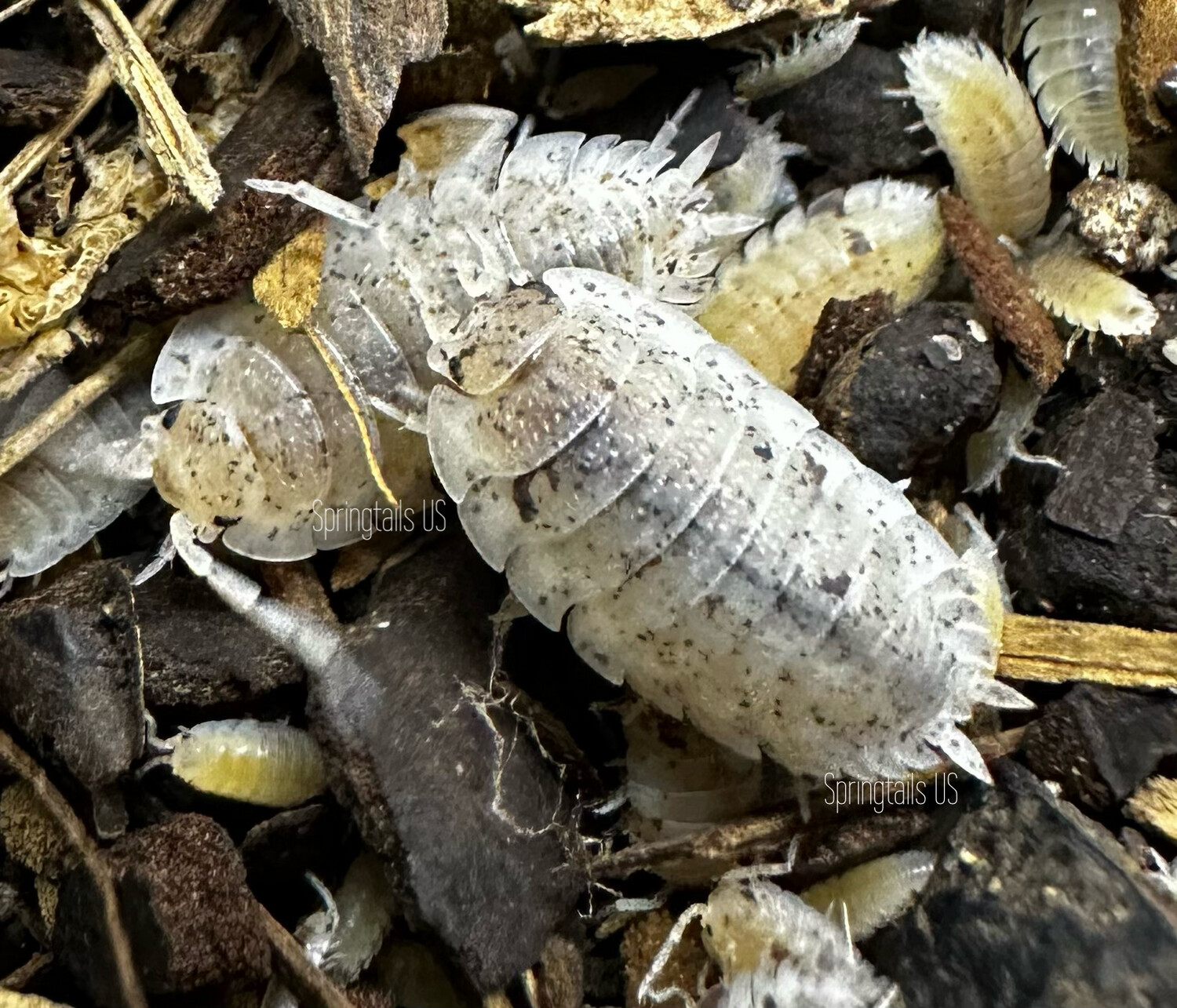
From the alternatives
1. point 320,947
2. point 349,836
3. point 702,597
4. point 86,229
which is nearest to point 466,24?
point 86,229

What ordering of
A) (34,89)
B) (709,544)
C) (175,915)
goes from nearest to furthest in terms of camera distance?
1. (175,915)
2. (709,544)
3. (34,89)

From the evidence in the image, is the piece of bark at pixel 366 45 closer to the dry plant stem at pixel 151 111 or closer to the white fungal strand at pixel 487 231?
the white fungal strand at pixel 487 231

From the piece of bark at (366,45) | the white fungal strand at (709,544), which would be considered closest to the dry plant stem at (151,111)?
the piece of bark at (366,45)

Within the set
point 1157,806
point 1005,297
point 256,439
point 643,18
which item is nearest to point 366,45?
point 643,18

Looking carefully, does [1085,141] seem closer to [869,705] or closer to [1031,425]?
[1031,425]

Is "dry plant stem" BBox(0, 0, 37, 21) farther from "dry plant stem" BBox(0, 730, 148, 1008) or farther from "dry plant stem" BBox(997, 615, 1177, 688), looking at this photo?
"dry plant stem" BBox(997, 615, 1177, 688)

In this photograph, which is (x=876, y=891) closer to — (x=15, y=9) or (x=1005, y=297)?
(x=1005, y=297)

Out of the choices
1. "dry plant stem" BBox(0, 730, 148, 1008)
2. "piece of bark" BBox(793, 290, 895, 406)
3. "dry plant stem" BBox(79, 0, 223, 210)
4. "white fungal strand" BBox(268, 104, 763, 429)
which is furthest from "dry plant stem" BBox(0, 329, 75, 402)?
"piece of bark" BBox(793, 290, 895, 406)
